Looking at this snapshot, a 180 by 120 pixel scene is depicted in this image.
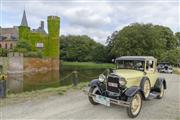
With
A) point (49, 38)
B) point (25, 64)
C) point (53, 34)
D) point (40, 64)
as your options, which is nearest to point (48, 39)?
point (49, 38)

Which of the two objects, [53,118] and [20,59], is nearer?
[53,118]

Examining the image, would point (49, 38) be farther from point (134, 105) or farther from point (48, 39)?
point (134, 105)

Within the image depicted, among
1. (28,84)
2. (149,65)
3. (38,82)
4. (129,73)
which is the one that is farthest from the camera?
(38,82)

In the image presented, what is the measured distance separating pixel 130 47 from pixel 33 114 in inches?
1712

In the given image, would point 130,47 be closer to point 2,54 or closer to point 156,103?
point 2,54

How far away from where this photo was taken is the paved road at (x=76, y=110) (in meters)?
7.30

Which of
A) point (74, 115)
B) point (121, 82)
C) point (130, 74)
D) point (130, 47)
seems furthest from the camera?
point (130, 47)

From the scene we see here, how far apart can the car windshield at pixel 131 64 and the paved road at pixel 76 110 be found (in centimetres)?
146

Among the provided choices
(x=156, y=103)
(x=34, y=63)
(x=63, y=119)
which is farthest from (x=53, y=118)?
(x=34, y=63)

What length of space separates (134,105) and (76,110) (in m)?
1.89

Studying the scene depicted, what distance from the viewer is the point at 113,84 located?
26.6ft

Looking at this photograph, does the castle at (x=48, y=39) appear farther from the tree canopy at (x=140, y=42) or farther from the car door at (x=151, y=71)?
the car door at (x=151, y=71)

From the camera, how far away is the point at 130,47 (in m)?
49.4

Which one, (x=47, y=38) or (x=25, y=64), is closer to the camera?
(x=25, y=64)
